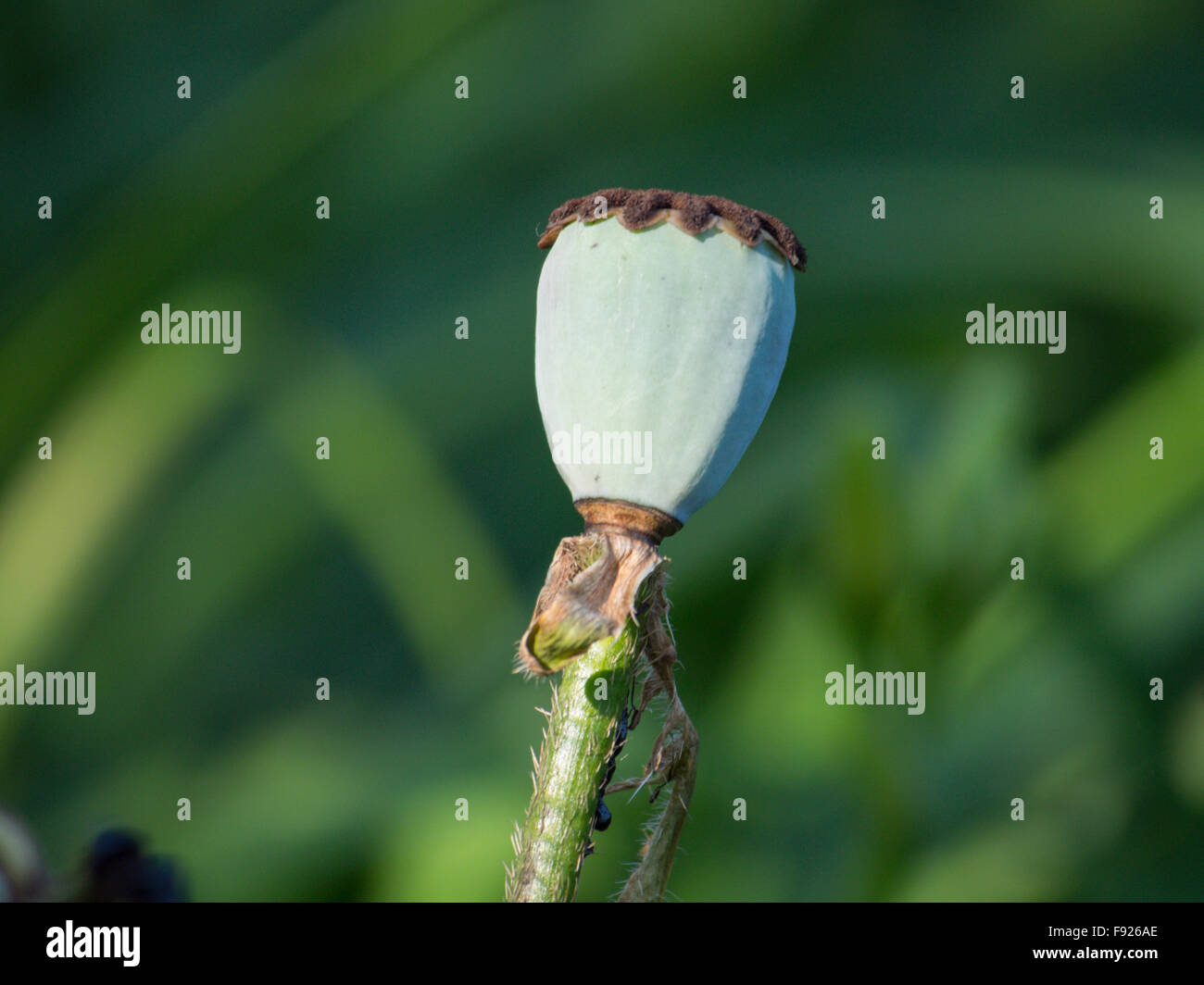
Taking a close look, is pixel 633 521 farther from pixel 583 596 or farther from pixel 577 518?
pixel 577 518

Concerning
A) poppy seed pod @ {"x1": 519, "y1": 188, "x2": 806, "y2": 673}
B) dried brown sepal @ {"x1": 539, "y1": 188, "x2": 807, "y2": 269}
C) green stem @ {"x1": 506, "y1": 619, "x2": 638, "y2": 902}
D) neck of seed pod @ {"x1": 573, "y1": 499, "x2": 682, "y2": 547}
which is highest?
dried brown sepal @ {"x1": 539, "y1": 188, "x2": 807, "y2": 269}

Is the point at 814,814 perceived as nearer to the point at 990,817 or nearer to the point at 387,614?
the point at 990,817

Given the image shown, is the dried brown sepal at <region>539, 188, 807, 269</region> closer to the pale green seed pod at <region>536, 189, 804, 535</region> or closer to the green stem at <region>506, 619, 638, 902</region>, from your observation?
the pale green seed pod at <region>536, 189, 804, 535</region>

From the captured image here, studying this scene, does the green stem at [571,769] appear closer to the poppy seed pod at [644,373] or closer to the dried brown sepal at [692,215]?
the poppy seed pod at [644,373]

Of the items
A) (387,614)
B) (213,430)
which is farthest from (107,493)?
(387,614)

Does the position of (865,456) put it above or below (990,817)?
above

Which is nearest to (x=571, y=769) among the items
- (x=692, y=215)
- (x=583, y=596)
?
(x=583, y=596)

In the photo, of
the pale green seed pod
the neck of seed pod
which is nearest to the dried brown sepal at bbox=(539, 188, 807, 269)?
the pale green seed pod
